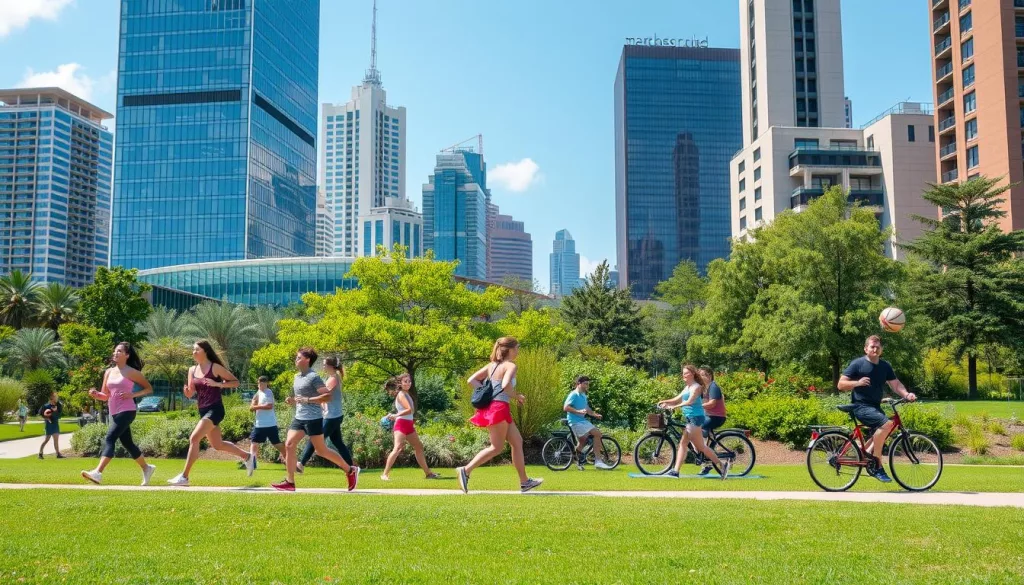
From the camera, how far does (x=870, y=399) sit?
9375 millimetres

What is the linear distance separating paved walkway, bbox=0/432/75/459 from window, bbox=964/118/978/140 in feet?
231

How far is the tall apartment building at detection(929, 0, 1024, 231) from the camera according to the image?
62.1 metres

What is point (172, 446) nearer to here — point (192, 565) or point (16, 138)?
point (192, 565)

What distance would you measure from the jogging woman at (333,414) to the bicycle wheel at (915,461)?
7002 mm

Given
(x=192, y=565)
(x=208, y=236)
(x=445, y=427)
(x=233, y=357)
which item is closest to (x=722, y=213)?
(x=208, y=236)

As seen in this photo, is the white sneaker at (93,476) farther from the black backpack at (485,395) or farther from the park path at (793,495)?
the black backpack at (485,395)

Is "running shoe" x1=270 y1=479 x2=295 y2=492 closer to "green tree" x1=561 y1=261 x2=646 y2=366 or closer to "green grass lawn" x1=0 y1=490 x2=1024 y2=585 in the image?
"green grass lawn" x1=0 y1=490 x2=1024 y2=585

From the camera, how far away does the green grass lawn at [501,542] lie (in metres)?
4.85

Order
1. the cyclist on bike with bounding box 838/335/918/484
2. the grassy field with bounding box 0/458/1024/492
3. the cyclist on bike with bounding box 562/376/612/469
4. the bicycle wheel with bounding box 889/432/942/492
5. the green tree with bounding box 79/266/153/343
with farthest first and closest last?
the green tree with bounding box 79/266/153/343, the cyclist on bike with bounding box 562/376/612/469, the grassy field with bounding box 0/458/1024/492, the bicycle wheel with bounding box 889/432/942/492, the cyclist on bike with bounding box 838/335/918/484

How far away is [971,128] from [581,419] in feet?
222

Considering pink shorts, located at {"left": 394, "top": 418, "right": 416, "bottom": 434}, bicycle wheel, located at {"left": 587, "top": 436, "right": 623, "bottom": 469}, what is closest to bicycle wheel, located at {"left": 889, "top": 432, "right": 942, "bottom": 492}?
bicycle wheel, located at {"left": 587, "top": 436, "right": 623, "bottom": 469}

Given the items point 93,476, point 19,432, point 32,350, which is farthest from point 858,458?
point 32,350

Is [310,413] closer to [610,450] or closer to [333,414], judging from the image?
[333,414]

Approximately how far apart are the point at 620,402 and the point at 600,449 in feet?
23.1
